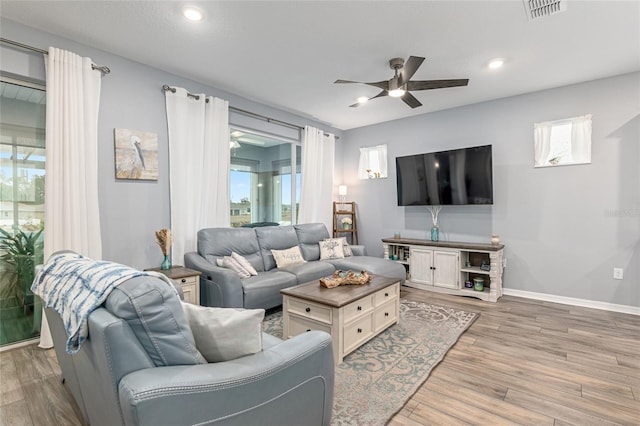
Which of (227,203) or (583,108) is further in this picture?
(227,203)

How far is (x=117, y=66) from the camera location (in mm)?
3160

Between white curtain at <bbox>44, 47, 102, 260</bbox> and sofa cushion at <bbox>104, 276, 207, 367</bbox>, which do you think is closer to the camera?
sofa cushion at <bbox>104, 276, 207, 367</bbox>

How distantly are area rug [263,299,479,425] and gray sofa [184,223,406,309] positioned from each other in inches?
14.7

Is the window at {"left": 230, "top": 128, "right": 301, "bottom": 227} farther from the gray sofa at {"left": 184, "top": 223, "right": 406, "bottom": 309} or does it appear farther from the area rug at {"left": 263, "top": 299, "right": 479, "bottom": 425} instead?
the area rug at {"left": 263, "top": 299, "right": 479, "bottom": 425}

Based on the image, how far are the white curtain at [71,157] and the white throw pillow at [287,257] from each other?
1935 millimetres

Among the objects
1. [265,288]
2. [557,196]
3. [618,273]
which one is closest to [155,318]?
[265,288]

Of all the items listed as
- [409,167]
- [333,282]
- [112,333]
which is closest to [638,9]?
[409,167]

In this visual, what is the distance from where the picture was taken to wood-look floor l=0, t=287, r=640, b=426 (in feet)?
6.02

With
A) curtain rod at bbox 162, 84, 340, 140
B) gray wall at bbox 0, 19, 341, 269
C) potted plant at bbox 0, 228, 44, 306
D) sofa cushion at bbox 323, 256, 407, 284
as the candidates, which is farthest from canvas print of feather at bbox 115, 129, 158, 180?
sofa cushion at bbox 323, 256, 407, 284

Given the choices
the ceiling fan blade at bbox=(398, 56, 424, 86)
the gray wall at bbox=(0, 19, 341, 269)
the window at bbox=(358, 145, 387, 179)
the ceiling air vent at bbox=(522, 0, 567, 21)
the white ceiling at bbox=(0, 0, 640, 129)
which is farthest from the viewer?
the window at bbox=(358, 145, 387, 179)

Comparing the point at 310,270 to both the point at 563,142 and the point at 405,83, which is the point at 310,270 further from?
the point at 563,142

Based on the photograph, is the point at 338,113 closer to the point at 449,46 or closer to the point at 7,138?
A: the point at 449,46

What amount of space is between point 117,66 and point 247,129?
1.70m

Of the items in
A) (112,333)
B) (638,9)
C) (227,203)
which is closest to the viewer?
(112,333)
